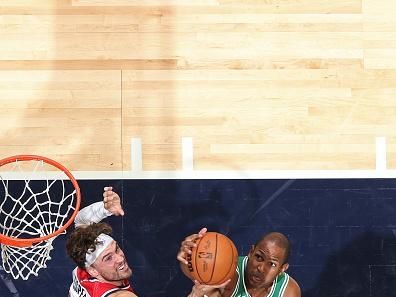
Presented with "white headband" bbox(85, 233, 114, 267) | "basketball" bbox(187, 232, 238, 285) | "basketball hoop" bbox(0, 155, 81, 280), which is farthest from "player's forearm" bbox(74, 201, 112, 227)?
"basketball" bbox(187, 232, 238, 285)

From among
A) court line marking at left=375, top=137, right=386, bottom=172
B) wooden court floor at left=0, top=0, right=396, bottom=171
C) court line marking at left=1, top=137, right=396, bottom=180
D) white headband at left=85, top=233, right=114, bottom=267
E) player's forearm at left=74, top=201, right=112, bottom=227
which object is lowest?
white headband at left=85, top=233, right=114, bottom=267

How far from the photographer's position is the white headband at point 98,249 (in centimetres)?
480

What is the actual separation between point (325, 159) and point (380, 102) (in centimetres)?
63

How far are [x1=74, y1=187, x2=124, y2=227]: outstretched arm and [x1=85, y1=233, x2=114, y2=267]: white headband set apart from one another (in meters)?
0.23

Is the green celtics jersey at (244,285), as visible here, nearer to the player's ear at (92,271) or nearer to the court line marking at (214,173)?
the player's ear at (92,271)

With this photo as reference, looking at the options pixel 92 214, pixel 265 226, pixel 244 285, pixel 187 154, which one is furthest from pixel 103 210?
pixel 265 226

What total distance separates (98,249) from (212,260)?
0.69 meters

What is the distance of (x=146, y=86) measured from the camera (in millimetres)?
6301

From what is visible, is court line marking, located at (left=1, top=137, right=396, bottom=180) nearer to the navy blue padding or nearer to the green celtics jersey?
the navy blue padding

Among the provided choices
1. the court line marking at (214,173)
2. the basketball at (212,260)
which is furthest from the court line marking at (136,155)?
the basketball at (212,260)

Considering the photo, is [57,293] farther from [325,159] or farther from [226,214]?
[325,159]

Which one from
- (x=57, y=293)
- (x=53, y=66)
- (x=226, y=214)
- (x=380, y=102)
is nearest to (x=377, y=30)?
(x=380, y=102)

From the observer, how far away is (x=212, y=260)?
188 inches

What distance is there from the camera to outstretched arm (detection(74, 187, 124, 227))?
5.11 metres
